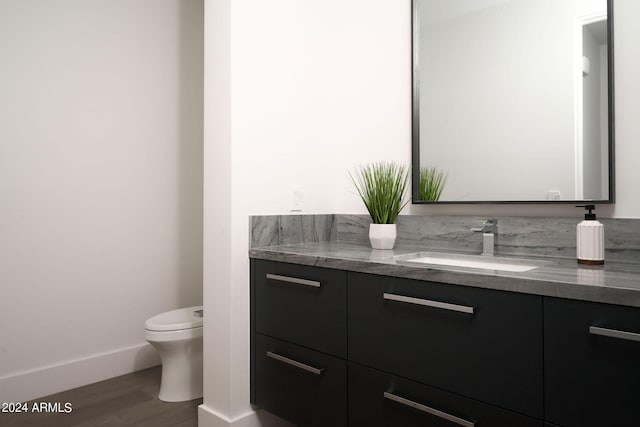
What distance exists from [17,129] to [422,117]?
6.60ft

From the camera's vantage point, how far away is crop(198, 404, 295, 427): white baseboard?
5.79ft

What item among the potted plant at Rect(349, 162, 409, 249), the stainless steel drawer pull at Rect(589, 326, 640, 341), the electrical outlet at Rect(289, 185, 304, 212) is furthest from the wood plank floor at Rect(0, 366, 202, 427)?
the stainless steel drawer pull at Rect(589, 326, 640, 341)

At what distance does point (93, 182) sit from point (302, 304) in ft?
5.20

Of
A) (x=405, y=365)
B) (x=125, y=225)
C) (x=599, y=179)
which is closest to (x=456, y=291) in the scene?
(x=405, y=365)

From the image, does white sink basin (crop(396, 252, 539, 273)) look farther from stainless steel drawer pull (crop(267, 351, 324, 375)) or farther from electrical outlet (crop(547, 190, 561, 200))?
stainless steel drawer pull (crop(267, 351, 324, 375))

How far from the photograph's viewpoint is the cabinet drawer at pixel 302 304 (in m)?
1.48

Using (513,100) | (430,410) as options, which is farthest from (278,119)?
(430,410)

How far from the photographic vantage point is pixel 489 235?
5.33ft

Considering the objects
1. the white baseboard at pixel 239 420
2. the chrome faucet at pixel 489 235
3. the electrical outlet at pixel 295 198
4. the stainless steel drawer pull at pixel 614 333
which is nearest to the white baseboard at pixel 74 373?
the white baseboard at pixel 239 420

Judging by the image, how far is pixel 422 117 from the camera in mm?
1881

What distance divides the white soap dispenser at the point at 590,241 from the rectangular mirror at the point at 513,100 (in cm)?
15

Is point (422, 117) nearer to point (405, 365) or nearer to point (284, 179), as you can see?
point (284, 179)

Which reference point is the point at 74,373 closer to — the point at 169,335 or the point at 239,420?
the point at 169,335

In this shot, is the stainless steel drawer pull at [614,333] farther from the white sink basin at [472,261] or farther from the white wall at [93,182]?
the white wall at [93,182]
